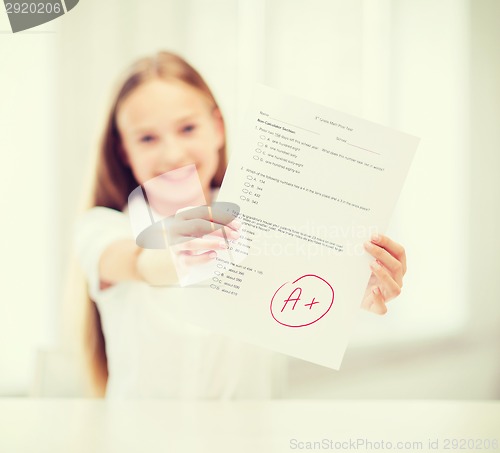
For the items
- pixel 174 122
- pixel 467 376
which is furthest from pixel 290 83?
pixel 467 376

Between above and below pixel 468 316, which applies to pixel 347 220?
above

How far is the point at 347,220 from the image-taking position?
26.4 inches

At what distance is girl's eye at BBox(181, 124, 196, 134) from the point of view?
0.80m

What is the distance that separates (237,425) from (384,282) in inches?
10.0

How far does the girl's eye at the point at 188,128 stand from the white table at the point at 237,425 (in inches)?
15.2

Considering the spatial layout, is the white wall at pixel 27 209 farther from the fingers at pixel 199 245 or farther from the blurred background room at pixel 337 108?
the fingers at pixel 199 245

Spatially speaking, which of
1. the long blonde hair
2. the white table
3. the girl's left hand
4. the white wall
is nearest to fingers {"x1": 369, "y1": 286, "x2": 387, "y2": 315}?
the girl's left hand

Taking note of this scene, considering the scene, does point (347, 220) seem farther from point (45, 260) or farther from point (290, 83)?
point (45, 260)

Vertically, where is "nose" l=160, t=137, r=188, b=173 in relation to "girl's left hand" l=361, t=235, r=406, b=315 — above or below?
above

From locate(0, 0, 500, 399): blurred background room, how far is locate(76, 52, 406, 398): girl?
0.08ft

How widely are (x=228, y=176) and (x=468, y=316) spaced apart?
0.47 meters

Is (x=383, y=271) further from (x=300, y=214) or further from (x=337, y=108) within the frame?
(x=337, y=108)

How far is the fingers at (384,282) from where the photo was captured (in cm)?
69

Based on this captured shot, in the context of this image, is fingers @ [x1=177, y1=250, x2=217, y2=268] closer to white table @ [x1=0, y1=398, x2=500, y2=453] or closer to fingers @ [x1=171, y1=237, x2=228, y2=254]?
fingers @ [x1=171, y1=237, x2=228, y2=254]
